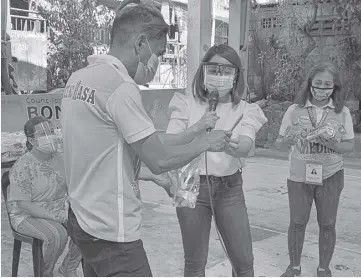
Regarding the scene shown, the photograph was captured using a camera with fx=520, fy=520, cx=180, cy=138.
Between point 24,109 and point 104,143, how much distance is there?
3.58 m

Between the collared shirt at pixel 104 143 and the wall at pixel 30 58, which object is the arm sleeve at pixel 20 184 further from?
the wall at pixel 30 58

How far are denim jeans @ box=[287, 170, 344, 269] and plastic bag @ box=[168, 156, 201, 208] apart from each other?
1135 millimetres

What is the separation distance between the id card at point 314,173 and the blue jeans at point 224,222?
86cm

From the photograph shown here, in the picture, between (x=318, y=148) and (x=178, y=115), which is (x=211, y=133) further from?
(x=318, y=148)

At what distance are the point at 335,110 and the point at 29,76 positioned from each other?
30.3ft

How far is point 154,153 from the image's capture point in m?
1.92

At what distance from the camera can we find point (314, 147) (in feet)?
11.9

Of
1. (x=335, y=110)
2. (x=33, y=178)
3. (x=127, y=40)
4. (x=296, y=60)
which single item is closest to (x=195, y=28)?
(x=335, y=110)

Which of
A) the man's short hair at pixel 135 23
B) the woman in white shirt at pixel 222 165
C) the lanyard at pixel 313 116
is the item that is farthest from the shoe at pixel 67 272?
the man's short hair at pixel 135 23

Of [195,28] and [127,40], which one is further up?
[195,28]

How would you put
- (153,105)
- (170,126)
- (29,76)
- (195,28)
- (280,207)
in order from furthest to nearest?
(29,76) < (153,105) < (280,207) < (195,28) < (170,126)

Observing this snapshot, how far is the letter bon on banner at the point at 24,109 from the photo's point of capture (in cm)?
514

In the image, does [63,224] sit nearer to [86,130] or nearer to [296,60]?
[86,130]

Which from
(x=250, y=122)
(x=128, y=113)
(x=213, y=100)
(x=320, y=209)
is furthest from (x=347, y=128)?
(x=128, y=113)
